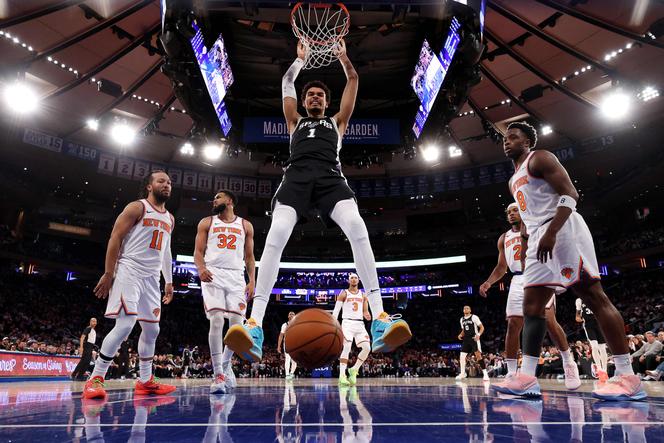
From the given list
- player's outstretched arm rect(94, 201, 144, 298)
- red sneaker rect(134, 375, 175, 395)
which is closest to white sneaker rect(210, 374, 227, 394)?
red sneaker rect(134, 375, 175, 395)

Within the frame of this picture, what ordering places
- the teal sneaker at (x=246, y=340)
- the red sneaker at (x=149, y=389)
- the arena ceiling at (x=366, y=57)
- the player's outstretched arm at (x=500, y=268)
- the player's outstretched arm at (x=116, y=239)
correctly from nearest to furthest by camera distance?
the teal sneaker at (x=246, y=340) < the player's outstretched arm at (x=116, y=239) < the red sneaker at (x=149, y=389) < the player's outstretched arm at (x=500, y=268) < the arena ceiling at (x=366, y=57)

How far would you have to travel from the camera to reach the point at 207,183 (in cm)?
2653

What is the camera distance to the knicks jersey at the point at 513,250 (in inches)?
266

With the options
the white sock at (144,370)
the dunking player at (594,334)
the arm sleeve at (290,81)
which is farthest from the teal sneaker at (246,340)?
the dunking player at (594,334)

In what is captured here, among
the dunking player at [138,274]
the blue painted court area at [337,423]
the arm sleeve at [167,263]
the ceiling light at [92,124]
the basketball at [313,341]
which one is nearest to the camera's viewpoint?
the blue painted court area at [337,423]

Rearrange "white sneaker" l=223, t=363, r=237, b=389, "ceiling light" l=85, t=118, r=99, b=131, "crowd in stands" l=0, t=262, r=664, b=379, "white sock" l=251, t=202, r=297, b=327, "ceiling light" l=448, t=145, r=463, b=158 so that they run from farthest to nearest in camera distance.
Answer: "ceiling light" l=448, t=145, r=463, b=158, "crowd in stands" l=0, t=262, r=664, b=379, "ceiling light" l=85, t=118, r=99, b=131, "white sneaker" l=223, t=363, r=237, b=389, "white sock" l=251, t=202, r=297, b=327

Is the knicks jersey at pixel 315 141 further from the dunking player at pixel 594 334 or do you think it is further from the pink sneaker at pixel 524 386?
the dunking player at pixel 594 334

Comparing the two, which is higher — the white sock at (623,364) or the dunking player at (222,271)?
the dunking player at (222,271)

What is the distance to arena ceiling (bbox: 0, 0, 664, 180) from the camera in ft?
38.9

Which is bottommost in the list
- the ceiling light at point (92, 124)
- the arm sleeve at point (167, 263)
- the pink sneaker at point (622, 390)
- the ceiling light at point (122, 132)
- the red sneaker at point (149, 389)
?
the red sneaker at point (149, 389)

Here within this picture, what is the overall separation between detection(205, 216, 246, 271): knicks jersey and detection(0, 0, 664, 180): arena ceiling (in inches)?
224

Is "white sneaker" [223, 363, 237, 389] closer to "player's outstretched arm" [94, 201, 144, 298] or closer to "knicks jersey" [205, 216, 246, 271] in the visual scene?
"knicks jersey" [205, 216, 246, 271]

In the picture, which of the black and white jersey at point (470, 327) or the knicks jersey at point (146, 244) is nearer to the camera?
the knicks jersey at point (146, 244)

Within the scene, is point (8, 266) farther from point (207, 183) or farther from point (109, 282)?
point (109, 282)
